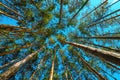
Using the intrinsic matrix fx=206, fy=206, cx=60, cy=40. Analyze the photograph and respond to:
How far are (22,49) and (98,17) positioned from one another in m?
4.71

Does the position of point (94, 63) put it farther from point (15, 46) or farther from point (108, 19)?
point (15, 46)

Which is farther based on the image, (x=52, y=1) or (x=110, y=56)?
(x=52, y=1)

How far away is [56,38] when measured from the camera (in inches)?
465

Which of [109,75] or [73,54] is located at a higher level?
[73,54]

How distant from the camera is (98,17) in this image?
11938 millimetres

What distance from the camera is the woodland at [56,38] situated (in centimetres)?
1062

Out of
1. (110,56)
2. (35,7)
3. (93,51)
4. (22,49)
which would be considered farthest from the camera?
(22,49)

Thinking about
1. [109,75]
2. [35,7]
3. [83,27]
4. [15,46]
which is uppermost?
[35,7]

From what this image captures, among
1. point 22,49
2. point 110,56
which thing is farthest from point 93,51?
point 22,49

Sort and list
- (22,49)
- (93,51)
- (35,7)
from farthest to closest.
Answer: (22,49)
(35,7)
(93,51)

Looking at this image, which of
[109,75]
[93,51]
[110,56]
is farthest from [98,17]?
[110,56]

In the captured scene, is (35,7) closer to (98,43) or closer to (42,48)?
(42,48)

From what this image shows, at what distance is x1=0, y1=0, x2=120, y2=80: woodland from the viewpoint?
10625 mm

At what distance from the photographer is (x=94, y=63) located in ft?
38.6
